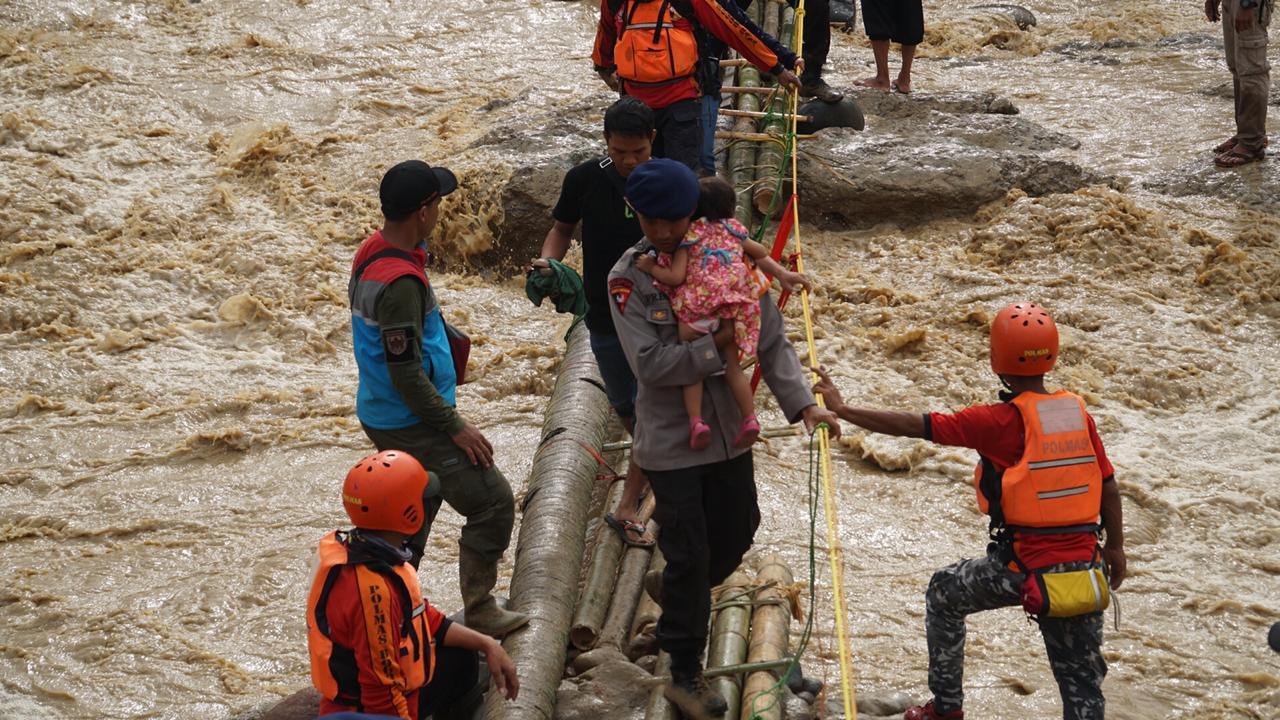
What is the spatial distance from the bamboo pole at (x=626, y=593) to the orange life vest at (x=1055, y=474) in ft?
5.50

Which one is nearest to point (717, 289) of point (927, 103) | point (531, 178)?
A: point (531, 178)

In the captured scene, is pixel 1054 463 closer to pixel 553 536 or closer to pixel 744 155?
pixel 553 536

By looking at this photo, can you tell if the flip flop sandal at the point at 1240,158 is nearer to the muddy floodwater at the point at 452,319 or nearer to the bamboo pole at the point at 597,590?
the muddy floodwater at the point at 452,319

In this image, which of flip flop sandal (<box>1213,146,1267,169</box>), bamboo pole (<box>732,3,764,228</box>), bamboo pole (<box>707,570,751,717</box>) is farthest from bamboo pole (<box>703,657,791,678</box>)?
flip flop sandal (<box>1213,146,1267,169</box>)

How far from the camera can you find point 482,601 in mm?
4375

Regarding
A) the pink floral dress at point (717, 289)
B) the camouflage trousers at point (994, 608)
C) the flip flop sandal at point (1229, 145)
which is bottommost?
the camouflage trousers at point (994, 608)

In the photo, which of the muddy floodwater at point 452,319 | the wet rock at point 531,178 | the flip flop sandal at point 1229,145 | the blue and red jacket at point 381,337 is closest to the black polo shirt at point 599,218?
the blue and red jacket at point 381,337

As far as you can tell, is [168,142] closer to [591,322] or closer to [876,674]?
[591,322]

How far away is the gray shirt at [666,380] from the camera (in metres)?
3.53

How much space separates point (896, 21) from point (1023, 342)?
6.97m

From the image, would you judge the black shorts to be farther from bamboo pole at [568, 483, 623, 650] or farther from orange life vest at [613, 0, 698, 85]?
bamboo pole at [568, 483, 623, 650]

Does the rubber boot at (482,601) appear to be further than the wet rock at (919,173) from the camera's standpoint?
No

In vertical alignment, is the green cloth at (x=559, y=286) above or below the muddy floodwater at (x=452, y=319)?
above

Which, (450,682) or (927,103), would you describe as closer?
(450,682)
